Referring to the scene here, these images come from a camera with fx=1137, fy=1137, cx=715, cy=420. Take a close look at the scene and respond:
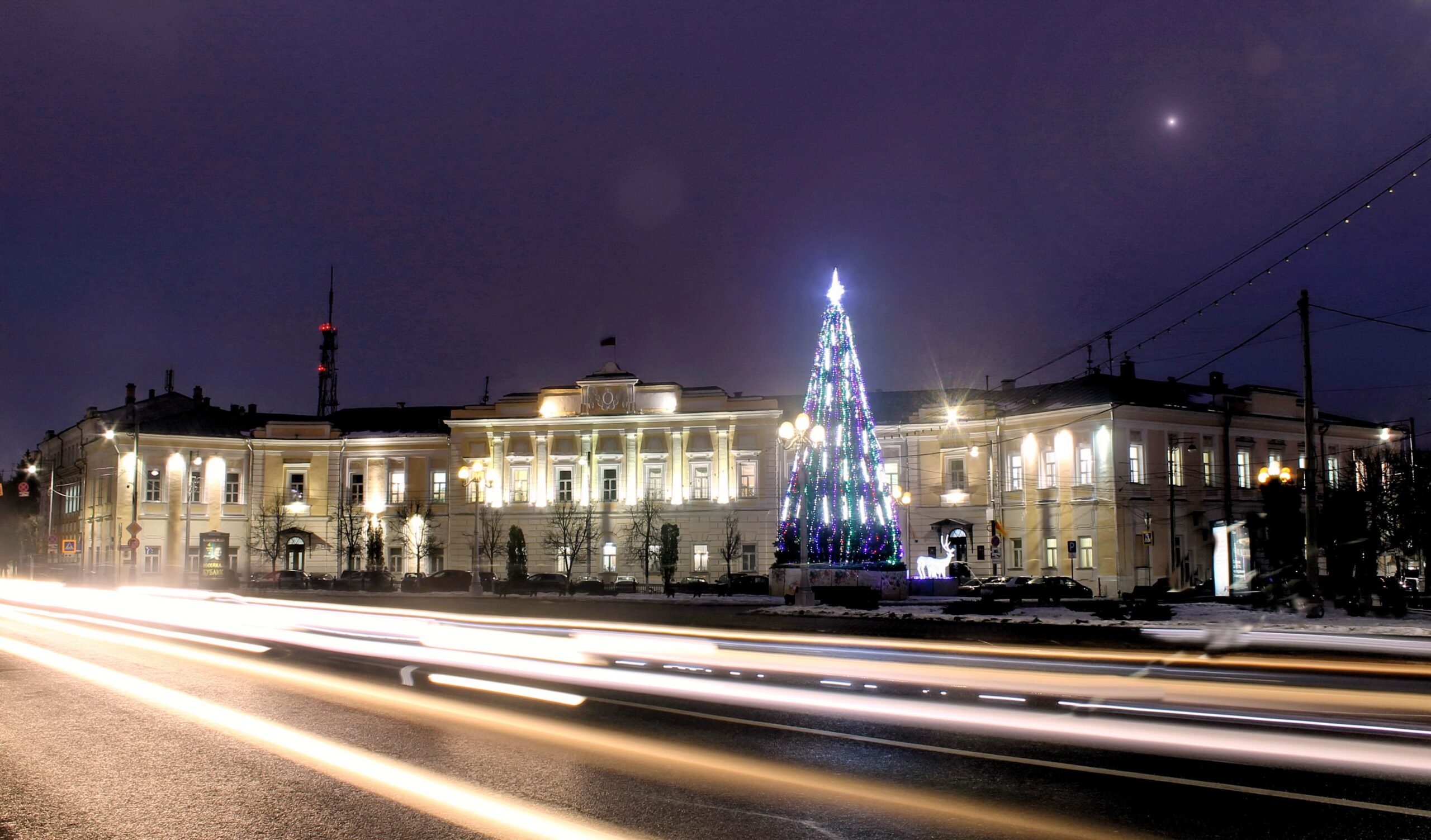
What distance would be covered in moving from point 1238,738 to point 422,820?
654cm

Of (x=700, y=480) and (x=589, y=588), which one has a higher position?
(x=700, y=480)

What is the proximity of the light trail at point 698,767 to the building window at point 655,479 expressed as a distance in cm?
4979

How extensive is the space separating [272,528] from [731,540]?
28.9 m

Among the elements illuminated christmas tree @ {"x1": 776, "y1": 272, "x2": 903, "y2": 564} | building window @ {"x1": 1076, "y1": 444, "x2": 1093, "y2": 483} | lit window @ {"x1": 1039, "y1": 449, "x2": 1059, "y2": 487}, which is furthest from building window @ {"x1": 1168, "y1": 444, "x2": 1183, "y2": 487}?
illuminated christmas tree @ {"x1": 776, "y1": 272, "x2": 903, "y2": 564}

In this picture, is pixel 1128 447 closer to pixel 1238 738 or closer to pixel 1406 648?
pixel 1406 648

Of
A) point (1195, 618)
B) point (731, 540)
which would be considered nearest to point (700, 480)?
point (731, 540)

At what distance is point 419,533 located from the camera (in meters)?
68.2

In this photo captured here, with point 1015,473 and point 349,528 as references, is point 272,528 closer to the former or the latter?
point 349,528

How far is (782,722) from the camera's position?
1166 centimetres

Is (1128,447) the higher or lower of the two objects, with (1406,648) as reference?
higher

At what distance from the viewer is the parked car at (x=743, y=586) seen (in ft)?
161

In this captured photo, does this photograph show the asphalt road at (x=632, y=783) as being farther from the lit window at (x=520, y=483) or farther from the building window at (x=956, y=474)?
the lit window at (x=520, y=483)

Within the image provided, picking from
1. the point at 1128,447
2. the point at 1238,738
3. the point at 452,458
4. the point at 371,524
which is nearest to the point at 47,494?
the point at 371,524

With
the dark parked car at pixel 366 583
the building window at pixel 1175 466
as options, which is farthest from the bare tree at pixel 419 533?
the building window at pixel 1175 466
